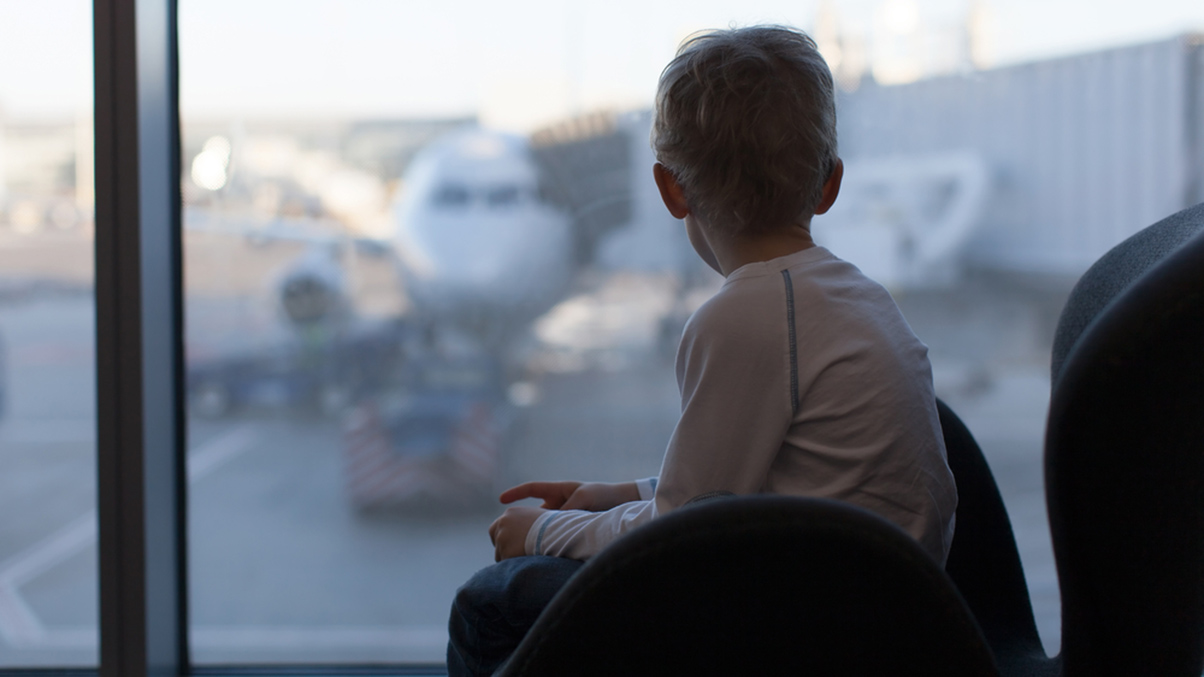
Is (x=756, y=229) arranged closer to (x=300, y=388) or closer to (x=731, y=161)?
(x=731, y=161)

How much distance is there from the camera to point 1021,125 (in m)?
5.79

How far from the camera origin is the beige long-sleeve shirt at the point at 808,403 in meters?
0.41

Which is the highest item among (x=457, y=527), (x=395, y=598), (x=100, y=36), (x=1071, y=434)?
(x=100, y=36)

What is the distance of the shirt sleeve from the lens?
410 mm

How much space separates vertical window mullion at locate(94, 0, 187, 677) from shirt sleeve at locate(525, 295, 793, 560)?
2.26ft

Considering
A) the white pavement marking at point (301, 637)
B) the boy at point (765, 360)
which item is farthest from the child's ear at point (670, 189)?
the white pavement marking at point (301, 637)

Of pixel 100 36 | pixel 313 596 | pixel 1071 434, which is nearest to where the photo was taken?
pixel 1071 434

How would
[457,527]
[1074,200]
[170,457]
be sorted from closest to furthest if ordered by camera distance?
[170,457] → [457,527] → [1074,200]

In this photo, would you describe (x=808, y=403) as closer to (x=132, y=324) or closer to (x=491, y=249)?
(x=132, y=324)

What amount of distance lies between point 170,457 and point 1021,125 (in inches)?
253

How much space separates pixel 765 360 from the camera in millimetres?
409

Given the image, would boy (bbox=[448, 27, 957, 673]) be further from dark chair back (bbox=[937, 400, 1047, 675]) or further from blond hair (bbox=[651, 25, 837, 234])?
dark chair back (bbox=[937, 400, 1047, 675])

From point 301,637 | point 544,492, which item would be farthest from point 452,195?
point 544,492

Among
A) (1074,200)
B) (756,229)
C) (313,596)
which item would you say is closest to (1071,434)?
(756,229)
